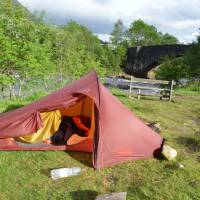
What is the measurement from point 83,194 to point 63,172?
2.24 ft

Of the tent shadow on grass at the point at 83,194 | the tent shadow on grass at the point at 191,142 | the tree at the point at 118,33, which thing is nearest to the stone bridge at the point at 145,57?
the tree at the point at 118,33

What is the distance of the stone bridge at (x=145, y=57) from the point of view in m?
41.5

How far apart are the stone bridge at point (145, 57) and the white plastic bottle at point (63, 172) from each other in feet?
108

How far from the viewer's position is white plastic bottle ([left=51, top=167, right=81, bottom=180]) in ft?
19.2

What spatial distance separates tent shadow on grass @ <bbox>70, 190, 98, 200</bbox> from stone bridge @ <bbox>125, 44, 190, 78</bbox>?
110 feet

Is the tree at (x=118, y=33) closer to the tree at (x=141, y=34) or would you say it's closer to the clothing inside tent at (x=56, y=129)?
the tree at (x=141, y=34)

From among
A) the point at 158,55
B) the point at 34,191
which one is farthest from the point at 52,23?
the point at 158,55

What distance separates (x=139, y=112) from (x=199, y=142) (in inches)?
140

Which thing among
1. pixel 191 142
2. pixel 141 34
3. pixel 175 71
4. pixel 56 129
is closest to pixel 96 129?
pixel 56 129

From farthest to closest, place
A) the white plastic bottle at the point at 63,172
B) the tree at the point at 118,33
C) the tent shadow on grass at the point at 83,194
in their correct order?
1. the tree at the point at 118,33
2. the white plastic bottle at the point at 63,172
3. the tent shadow on grass at the point at 83,194

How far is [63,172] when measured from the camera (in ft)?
19.4

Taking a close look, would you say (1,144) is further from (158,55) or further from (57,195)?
(158,55)

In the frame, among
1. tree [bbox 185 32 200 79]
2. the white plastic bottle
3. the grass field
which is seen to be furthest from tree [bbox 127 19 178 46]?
the white plastic bottle

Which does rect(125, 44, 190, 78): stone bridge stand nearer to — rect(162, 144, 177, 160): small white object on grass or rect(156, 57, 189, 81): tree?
rect(156, 57, 189, 81): tree
